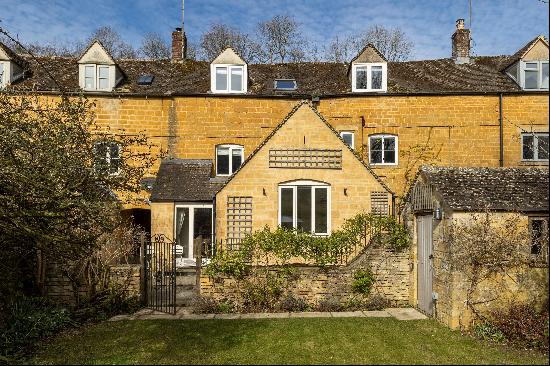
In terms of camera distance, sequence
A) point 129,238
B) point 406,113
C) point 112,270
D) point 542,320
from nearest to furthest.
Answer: point 542,320 → point 112,270 → point 129,238 → point 406,113

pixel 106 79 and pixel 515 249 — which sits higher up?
pixel 106 79

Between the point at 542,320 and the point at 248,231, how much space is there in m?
8.55

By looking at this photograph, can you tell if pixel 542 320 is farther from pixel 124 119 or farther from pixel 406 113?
pixel 124 119

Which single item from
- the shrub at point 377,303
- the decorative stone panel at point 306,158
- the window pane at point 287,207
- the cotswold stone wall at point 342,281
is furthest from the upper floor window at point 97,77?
the shrub at point 377,303

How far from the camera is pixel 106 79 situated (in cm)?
2183

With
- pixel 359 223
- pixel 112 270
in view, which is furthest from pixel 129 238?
pixel 359 223

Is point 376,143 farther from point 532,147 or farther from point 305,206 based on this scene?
point 305,206

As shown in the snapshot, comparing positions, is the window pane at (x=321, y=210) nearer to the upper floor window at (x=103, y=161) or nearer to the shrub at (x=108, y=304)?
the shrub at (x=108, y=304)

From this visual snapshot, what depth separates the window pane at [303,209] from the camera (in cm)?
1552

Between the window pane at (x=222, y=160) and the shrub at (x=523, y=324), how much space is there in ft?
45.5

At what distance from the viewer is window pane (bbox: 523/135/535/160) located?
20.9 meters

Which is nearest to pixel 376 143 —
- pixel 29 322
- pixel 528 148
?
pixel 528 148

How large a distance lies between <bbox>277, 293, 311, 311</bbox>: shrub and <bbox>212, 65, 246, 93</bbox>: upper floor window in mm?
11905

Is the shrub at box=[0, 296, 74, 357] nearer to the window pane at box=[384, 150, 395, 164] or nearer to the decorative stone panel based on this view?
the decorative stone panel
